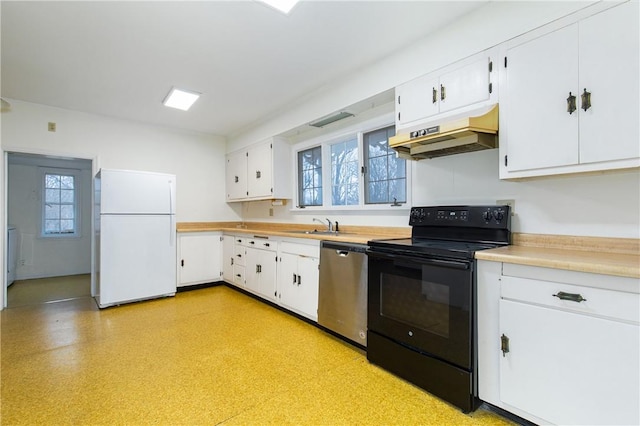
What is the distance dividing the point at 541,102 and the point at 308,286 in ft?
7.82

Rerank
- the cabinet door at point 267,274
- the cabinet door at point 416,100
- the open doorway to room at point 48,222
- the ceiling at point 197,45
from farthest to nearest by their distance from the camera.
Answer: the open doorway to room at point 48,222 → the cabinet door at point 267,274 → the cabinet door at point 416,100 → the ceiling at point 197,45

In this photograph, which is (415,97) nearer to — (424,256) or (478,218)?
(478,218)

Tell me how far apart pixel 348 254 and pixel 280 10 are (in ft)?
6.25

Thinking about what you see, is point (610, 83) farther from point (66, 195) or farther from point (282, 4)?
point (66, 195)

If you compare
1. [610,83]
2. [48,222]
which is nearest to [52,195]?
[48,222]

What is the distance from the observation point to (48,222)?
5719 millimetres

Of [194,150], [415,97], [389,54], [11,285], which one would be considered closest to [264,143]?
[194,150]

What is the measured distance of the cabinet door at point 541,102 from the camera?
1.69 metres

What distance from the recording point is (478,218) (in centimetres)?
219

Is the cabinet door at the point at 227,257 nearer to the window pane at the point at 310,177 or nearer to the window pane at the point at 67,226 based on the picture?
the window pane at the point at 310,177

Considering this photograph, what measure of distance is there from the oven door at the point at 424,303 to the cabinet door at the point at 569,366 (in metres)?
0.21

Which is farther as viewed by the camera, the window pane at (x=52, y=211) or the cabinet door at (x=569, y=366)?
the window pane at (x=52, y=211)

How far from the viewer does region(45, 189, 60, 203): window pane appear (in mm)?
A: 5688

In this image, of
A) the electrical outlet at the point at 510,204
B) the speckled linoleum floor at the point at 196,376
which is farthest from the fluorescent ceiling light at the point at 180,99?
the electrical outlet at the point at 510,204
